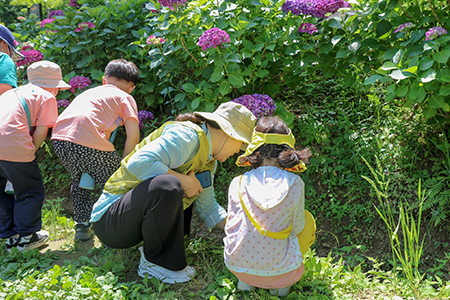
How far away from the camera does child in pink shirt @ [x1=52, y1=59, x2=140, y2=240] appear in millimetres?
2816

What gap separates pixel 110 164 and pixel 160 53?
1096 millimetres

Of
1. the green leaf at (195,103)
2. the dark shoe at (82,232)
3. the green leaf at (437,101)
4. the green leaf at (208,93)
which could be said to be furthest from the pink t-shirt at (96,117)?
the green leaf at (437,101)

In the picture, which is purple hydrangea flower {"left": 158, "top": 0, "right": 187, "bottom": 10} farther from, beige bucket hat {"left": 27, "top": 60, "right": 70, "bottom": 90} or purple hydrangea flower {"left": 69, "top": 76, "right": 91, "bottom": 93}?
purple hydrangea flower {"left": 69, "top": 76, "right": 91, "bottom": 93}

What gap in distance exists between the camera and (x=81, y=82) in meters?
3.77

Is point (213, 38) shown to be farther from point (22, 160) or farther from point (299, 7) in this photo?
point (22, 160)

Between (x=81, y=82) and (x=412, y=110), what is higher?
(x=81, y=82)

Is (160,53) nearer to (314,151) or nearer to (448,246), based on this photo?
(314,151)

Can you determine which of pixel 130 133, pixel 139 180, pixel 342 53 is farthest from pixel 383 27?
pixel 130 133

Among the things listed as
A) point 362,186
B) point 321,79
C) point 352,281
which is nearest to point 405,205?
point 362,186

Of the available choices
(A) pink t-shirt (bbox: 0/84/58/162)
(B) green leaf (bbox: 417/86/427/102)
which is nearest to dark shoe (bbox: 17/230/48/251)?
(A) pink t-shirt (bbox: 0/84/58/162)

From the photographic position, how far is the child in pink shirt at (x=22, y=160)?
2.74m

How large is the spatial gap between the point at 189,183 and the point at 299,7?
5.09 ft

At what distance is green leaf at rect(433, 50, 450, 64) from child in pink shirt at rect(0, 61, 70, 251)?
2719 millimetres

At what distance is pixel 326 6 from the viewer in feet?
8.82
